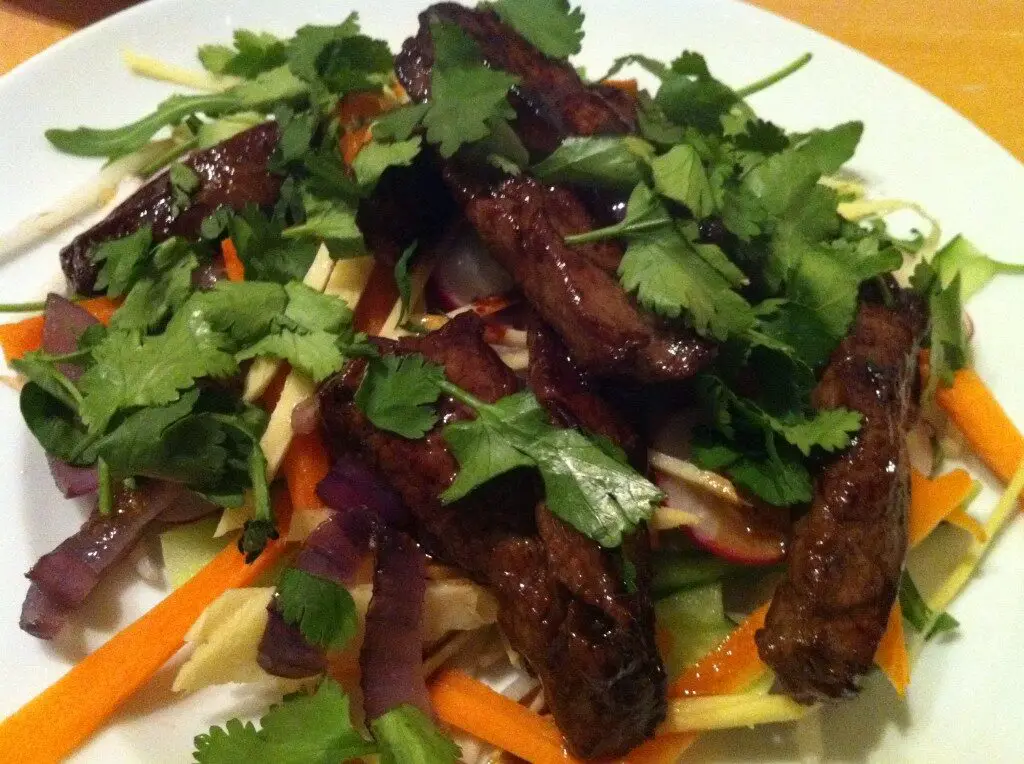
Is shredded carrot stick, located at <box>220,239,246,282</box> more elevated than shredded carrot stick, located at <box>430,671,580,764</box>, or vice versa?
shredded carrot stick, located at <box>220,239,246,282</box>

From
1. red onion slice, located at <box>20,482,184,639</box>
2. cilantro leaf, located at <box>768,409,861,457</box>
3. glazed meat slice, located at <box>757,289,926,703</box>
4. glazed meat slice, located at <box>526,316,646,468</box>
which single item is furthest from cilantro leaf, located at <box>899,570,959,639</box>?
red onion slice, located at <box>20,482,184,639</box>

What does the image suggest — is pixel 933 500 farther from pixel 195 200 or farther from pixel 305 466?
pixel 195 200

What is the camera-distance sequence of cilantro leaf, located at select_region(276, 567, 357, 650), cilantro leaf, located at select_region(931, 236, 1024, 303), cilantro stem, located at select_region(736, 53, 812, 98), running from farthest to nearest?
cilantro stem, located at select_region(736, 53, 812, 98), cilantro leaf, located at select_region(931, 236, 1024, 303), cilantro leaf, located at select_region(276, 567, 357, 650)

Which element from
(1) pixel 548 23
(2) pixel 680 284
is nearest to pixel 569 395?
(2) pixel 680 284

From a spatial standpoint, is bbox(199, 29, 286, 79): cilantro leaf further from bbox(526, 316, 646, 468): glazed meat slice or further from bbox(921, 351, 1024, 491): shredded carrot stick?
bbox(921, 351, 1024, 491): shredded carrot stick

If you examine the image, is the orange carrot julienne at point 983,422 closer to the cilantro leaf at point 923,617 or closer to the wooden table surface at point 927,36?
the cilantro leaf at point 923,617

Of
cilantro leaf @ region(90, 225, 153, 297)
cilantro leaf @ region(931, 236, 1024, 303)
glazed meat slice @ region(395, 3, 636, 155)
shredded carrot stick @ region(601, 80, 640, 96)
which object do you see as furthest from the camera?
shredded carrot stick @ region(601, 80, 640, 96)

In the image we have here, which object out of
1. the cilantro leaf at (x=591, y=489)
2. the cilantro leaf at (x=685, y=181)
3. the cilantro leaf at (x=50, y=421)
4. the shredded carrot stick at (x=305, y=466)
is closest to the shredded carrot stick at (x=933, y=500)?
the cilantro leaf at (x=591, y=489)

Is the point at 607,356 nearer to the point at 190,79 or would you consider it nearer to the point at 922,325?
the point at 922,325
